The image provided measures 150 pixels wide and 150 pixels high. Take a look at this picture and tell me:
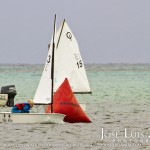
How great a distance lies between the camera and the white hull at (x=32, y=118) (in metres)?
33.5

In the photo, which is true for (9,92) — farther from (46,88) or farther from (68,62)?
(46,88)

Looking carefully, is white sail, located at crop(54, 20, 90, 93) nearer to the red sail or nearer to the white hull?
the red sail

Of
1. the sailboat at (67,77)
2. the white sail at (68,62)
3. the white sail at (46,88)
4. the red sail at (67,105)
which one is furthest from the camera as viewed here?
the white sail at (68,62)

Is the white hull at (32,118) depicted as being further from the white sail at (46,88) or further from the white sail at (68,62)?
the white sail at (68,62)

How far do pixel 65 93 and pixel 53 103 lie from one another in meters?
0.87

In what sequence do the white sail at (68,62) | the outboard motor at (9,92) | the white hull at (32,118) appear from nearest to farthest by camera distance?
1. the white hull at (32,118)
2. the white sail at (68,62)
3. the outboard motor at (9,92)

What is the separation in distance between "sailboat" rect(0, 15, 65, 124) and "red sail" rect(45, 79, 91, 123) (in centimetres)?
43

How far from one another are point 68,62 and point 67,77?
1013 millimetres

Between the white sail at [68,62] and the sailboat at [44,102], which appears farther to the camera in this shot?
the white sail at [68,62]

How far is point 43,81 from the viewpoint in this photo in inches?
1384

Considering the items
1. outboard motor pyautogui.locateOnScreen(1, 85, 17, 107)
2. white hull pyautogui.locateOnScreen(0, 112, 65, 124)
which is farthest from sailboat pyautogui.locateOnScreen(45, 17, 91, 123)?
outboard motor pyautogui.locateOnScreen(1, 85, 17, 107)

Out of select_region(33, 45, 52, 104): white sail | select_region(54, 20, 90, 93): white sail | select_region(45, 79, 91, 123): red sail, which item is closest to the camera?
select_region(45, 79, 91, 123): red sail

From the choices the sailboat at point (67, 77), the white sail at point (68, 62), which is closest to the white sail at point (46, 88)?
the sailboat at point (67, 77)

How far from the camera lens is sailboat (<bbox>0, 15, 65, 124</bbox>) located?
33.6 metres
